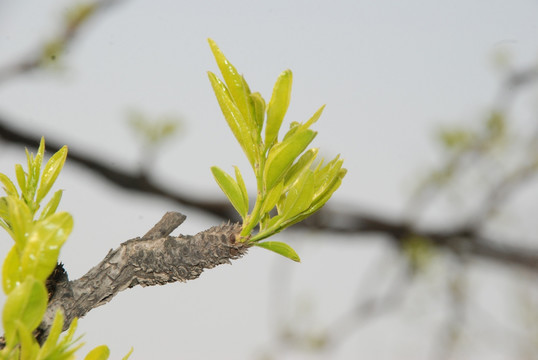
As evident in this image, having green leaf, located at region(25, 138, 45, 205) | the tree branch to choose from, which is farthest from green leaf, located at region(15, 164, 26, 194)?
the tree branch

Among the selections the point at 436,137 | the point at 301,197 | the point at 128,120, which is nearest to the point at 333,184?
the point at 301,197

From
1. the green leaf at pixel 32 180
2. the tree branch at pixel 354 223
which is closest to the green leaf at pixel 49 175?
the green leaf at pixel 32 180

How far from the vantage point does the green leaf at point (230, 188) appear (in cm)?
17

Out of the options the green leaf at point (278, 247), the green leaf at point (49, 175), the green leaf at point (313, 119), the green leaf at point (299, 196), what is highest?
the green leaf at point (313, 119)

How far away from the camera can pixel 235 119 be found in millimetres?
160

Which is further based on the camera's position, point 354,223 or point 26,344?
point 354,223

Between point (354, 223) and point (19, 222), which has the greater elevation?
point (19, 222)

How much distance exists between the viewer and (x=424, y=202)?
3.76 feet

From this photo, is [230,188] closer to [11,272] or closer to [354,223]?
[11,272]

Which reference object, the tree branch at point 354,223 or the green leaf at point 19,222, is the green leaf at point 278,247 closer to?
the green leaf at point 19,222

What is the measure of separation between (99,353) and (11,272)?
3 centimetres

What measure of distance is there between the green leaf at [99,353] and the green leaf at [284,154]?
0.21 feet

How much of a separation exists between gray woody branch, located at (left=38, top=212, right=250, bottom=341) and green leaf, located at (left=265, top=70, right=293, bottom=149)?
37 millimetres

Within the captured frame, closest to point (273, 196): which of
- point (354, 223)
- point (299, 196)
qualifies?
point (299, 196)
